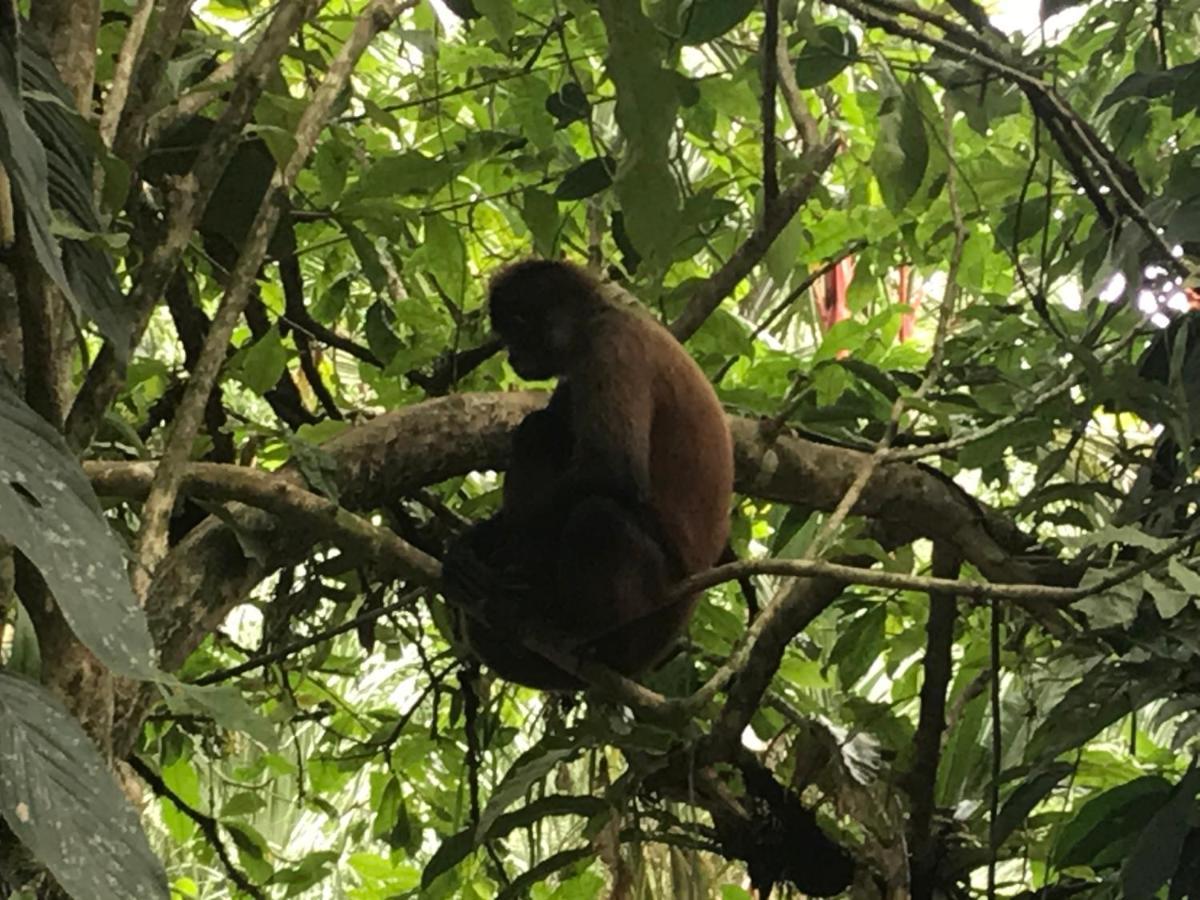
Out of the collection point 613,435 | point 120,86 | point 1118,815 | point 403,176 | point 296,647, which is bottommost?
point 296,647

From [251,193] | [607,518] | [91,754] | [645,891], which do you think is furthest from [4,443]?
[645,891]

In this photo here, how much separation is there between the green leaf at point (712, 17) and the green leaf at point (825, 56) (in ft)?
1.20

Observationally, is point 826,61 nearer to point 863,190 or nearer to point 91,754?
point 863,190

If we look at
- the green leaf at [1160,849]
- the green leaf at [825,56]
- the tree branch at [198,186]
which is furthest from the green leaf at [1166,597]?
the tree branch at [198,186]

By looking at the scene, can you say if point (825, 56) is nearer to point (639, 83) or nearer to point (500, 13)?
point (500, 13)

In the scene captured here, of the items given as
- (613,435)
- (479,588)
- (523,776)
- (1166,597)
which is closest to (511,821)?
(523,776)

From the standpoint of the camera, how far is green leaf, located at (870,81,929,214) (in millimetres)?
1870

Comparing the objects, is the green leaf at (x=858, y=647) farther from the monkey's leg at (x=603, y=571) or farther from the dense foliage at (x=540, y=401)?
the monkey's leg at (x=603, y=571)

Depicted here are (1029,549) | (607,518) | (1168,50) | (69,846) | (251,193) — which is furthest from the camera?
(1168,50)

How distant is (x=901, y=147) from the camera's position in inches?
74.3

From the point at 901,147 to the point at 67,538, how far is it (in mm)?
1407

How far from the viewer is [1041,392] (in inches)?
73.7

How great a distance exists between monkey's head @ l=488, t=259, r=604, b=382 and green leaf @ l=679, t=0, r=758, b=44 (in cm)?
90

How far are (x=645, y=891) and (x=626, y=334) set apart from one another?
113cm
